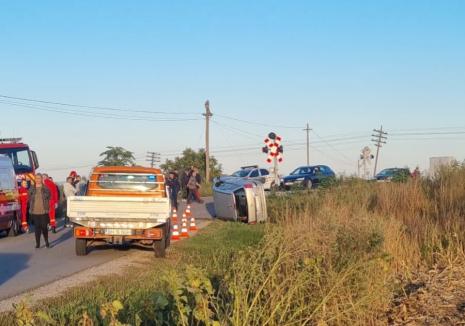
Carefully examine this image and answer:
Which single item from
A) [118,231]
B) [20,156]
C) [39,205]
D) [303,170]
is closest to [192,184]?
[20,156]

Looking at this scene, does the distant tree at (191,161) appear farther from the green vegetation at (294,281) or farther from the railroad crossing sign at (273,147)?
the green vegetation at (294,281)

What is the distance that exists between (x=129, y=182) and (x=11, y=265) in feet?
13.6

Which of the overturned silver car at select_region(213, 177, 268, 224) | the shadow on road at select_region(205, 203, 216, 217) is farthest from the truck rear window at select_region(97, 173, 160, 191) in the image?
the shadow on road at select_region(205, 203, 216, 217)

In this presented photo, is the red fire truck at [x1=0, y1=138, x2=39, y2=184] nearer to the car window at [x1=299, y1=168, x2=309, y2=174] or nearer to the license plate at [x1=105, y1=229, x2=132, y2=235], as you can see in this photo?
the license plate at [x1=105, y1=229, x2=132, y2=235]

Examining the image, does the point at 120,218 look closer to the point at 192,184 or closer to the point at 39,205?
the point at 39,205

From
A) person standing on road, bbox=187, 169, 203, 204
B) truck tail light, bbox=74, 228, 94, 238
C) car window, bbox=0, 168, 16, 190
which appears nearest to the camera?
truck tail light, bbox=74, 228, 94, 238

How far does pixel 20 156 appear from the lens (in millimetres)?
28438

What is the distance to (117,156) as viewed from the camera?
5088 cm

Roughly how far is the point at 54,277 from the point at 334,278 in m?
6.84

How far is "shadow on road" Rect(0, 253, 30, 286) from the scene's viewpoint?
42.1 feet

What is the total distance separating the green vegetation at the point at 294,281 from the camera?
5730mm

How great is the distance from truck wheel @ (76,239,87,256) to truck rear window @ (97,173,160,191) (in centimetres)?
227

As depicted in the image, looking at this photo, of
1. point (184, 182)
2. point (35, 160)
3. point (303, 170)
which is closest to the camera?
point (35, 160)

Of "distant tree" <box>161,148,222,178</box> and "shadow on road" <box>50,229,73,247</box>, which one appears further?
"distant tree" <box>161,148,222,178</box>
